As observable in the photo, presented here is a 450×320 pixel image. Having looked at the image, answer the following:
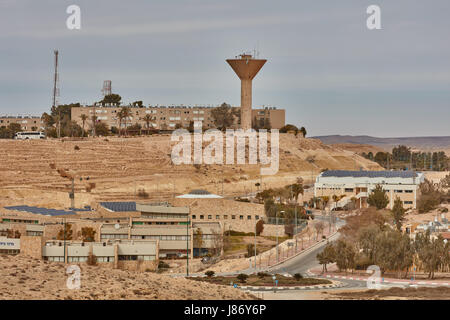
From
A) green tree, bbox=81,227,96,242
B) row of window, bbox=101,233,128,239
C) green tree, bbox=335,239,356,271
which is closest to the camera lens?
green tree, bbox=335,239,356,271

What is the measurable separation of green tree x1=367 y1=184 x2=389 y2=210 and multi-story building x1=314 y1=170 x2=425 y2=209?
3457 mm

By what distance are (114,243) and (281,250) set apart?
15962mm

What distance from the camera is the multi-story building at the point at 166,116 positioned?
598 feet

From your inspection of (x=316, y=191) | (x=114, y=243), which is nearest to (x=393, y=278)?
(x=114, y=243)

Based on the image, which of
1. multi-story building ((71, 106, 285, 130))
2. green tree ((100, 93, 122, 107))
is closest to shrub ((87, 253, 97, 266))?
multi-story building ((71, 106, 285, 130))

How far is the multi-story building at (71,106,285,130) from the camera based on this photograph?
182m

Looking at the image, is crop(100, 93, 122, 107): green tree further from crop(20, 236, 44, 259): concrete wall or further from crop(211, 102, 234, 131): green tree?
crop(20, 236, 44, 259): concrete wall

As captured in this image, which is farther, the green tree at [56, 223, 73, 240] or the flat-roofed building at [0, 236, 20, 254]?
the green tree at [56, 223, 73, 240]

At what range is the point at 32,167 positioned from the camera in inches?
5212

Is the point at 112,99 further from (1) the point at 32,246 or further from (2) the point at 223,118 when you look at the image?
(1) the point at 32,246

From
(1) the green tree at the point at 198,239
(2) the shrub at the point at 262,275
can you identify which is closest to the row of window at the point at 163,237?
(1) the green tree at the point at 198,239

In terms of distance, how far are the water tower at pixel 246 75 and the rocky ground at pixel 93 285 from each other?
339ft
